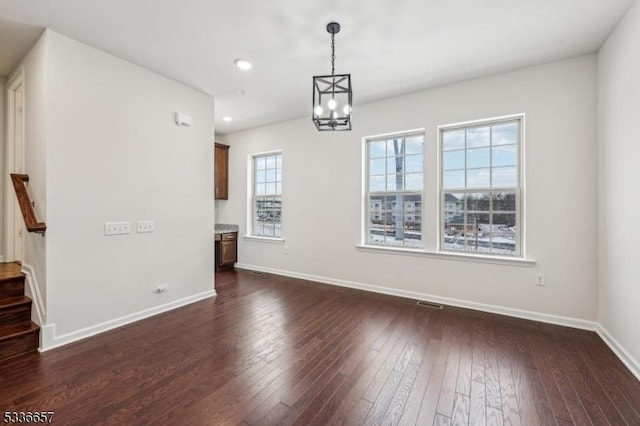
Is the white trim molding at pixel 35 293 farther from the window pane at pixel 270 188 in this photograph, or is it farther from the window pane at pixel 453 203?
the window pane at pixel 453 203

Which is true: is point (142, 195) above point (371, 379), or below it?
above

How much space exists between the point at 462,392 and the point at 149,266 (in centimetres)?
338

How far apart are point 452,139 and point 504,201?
1.03m

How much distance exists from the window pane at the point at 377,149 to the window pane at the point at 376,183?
1.11 feet

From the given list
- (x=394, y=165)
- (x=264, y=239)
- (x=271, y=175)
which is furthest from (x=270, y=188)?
(x=394, y=165)

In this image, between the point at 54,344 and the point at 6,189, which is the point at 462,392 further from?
the point at 6,189

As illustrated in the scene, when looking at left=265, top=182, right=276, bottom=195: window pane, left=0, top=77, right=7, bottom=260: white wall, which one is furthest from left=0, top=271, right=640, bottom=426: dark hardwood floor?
left=265, top=182, right=276, bottom=195: window pane

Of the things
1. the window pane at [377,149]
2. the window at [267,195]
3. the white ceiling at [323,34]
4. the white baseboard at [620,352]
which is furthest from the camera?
the window at [267,195]

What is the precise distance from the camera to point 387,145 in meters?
4.27

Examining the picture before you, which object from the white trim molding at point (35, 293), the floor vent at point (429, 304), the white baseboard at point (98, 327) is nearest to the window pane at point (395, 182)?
the floor vent at point (429, 304)

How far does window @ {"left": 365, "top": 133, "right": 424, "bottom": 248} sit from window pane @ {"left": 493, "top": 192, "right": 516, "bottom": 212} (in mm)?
916

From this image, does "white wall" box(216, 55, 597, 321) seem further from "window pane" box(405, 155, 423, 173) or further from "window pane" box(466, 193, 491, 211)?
"window pane" box(466, 193, 491, 211)

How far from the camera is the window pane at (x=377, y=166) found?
433 centimetres

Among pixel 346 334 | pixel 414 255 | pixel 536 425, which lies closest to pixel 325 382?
pixel 346 334
